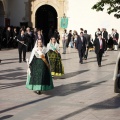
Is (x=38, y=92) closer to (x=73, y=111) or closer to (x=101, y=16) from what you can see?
(x=73, y=111)

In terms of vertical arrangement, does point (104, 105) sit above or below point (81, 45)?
below

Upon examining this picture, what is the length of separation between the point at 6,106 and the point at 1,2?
881 inches

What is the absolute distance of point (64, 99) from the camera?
998cm

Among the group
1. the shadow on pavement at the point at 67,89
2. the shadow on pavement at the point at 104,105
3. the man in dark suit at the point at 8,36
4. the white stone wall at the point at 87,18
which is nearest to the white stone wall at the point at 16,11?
the white stone wall at the point at 87,18

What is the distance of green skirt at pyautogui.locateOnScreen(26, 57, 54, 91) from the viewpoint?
1041cm

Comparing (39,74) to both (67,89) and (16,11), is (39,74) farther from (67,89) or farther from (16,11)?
(16,11)

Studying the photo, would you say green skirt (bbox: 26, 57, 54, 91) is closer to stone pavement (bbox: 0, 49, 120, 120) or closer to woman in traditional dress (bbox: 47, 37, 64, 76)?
stone pavement (bbox: 0, 49, 120, 120)

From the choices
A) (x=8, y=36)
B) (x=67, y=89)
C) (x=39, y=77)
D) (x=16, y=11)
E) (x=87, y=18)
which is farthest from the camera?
(x=16, y=11)

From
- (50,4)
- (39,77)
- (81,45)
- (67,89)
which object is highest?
(50,4)

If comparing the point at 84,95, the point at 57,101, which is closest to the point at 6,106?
the point at 57,101

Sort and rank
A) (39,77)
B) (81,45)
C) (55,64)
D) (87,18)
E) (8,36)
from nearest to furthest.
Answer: (39,77)
(55,64)
(81,45)
(8,36)
(87,18)

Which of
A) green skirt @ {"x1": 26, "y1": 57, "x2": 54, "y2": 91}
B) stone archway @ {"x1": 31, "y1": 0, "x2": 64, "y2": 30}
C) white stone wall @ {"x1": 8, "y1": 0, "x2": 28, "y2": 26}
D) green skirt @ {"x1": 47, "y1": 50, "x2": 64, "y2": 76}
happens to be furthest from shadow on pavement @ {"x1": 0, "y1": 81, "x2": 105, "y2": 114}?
white stone wall @ {"x1": 8, "y1": 0, "x2": 28, "y2": 26}

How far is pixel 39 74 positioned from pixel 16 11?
2232 centimetres

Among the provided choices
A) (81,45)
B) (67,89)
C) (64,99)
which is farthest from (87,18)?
(64,99)
